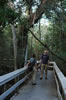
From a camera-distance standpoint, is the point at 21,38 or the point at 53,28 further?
the point at 53,28

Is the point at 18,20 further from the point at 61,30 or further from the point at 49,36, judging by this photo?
the point at 49,36

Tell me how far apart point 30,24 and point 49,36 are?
7.68 meters

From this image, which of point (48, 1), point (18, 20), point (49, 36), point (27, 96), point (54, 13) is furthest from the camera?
point (49, 36)

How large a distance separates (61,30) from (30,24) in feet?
20.8

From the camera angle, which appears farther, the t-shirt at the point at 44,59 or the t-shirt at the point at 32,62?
the t-shirt at the point at 44,59

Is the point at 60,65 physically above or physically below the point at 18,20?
below

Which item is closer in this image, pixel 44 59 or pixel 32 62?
pixel 32 62

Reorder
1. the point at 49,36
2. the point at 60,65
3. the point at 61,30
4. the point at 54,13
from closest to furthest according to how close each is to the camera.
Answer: the point at 54,13, the point at 60,65, the point at 61,30, the point at 49,36

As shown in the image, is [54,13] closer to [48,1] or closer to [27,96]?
[48,1]

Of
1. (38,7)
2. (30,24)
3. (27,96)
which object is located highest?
(38,7)

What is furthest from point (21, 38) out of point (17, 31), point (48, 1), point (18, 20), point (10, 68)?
point (18, 20)

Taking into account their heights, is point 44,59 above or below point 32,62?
above

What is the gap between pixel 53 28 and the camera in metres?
20.1

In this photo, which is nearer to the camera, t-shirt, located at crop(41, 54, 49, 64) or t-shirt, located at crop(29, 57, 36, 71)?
t-shirt, located at crop(29, 57, 36, 71)
